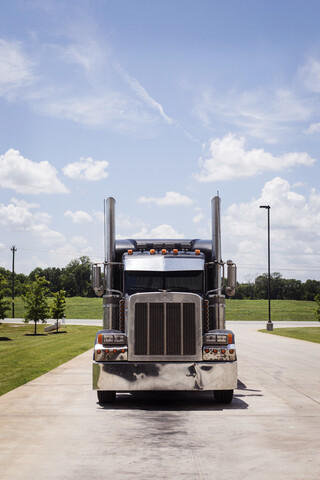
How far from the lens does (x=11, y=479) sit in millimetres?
6602

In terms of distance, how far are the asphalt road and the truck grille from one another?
3.68ft

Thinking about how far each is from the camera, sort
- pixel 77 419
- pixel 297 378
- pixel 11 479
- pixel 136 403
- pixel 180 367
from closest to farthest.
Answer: pixel 11 479 < pixel 77 419 < pixel 180 367 < pixel 136 403 < pixel 297 378

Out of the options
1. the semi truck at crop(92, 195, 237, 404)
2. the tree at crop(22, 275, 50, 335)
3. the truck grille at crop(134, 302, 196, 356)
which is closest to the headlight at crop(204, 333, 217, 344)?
the semi truck at crop(92, 195, 237, 404)

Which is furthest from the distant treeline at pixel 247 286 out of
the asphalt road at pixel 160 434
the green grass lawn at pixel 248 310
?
the asphalt road at pixel 160 434

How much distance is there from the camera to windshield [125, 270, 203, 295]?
12695 mm

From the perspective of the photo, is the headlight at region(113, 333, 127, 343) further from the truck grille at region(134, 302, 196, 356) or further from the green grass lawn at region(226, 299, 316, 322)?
the green grass lawn at region(226, 299, 316, 322)

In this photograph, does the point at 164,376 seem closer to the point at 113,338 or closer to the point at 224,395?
the point at 113,338

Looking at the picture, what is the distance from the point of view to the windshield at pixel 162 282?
12695mm

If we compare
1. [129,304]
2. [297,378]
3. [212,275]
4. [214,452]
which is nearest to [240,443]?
[214,452]

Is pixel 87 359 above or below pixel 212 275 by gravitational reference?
below

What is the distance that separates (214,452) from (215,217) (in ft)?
20.3

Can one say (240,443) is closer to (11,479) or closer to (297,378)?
(11,479)

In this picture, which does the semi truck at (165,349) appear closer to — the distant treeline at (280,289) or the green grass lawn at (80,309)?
the green grass lawn at (80,309)

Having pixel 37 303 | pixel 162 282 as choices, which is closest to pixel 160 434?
pixel 162 282
